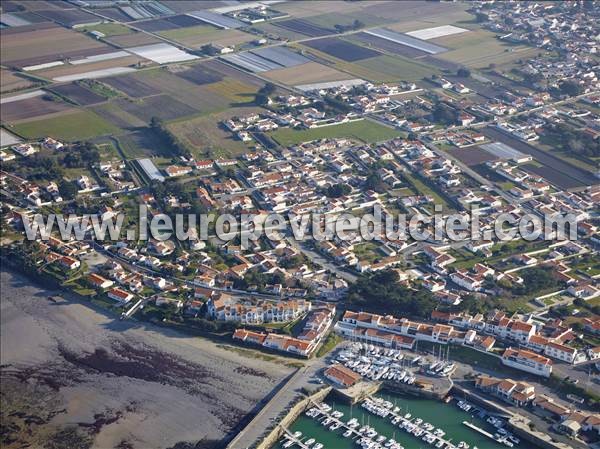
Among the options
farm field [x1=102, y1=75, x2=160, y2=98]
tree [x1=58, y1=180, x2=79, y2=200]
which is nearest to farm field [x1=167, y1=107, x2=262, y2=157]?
farm field [x1=102, y1=75, x2=160, y2=98]

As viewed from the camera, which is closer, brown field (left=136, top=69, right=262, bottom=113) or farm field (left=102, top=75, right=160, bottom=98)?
brown field (left=136, top=69, right=262, bottom=113)

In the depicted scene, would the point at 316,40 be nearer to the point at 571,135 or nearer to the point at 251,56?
the point at 251,56

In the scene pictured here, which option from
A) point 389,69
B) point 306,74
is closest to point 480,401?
point 306,74

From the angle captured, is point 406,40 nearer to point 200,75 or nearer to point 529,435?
point 200,75

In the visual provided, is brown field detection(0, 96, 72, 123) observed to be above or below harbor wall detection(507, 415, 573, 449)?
above

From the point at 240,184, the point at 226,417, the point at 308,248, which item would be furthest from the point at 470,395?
the point at 240,184

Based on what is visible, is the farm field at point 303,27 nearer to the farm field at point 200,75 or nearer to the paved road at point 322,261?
the farm field at point 200,75

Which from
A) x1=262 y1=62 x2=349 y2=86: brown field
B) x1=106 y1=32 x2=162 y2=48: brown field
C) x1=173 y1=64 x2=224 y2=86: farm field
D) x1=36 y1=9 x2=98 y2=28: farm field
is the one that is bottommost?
x1=173 y1=64 x2=224 y2=86: farm field

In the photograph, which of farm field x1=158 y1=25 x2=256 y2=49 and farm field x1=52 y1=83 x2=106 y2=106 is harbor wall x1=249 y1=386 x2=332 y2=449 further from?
farm field x1=158 y1=25 x2=256 y2=49
